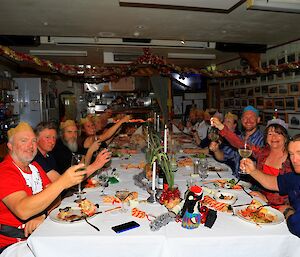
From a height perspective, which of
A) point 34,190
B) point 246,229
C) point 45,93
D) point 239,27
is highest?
point 239,27

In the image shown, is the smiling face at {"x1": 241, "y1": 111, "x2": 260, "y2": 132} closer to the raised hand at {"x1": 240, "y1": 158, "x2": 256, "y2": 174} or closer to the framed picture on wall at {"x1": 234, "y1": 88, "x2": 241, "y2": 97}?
the raised hand at {"x1": 240, "y1": 158, "x2": 256, "y2": 174}

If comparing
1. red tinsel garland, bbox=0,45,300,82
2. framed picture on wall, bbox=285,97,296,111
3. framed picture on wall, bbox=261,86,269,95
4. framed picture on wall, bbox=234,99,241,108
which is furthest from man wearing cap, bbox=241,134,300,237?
framed picture on wall, bbox=234,99,241,108

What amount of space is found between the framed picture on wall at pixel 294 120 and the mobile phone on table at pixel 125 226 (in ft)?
16.7

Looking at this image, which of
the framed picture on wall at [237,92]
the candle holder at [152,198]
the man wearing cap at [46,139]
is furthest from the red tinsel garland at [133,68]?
the candle holder at [152,198]

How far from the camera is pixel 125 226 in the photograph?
1.66 m

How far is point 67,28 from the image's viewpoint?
478 cm

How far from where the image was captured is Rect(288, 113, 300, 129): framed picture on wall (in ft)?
18.9

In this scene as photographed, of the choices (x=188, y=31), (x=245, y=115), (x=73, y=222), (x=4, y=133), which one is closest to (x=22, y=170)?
(x=73, y=222)

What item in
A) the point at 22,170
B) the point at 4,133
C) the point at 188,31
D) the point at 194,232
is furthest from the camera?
the point at 4,133

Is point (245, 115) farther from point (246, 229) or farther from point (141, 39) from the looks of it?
point (141, 39)

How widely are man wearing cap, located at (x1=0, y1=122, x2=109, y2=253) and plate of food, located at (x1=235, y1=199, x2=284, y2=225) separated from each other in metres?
1.00

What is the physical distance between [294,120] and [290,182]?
14.0ft

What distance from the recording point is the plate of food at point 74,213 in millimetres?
1754

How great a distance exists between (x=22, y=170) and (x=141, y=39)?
14.0ft
